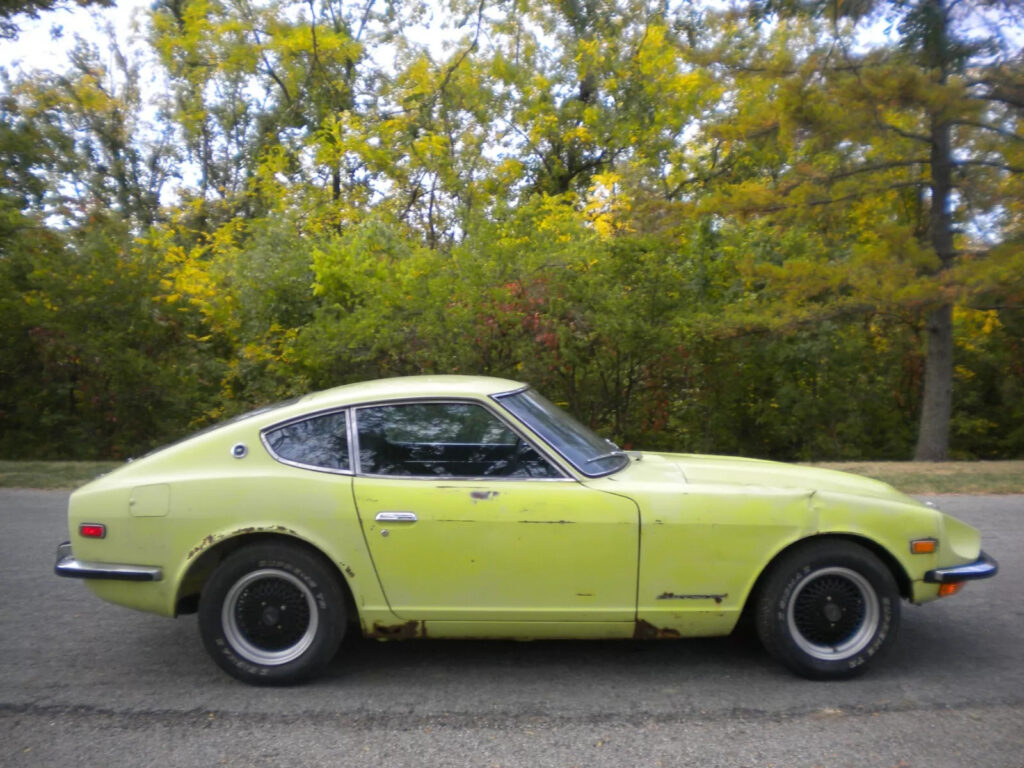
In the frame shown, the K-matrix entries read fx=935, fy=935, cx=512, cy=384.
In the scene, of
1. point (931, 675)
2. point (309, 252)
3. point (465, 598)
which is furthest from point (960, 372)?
point (465, 598)

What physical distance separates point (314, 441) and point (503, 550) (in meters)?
1.09

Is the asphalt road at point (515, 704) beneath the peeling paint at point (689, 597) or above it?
beneath

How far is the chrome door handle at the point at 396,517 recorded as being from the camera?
436 cm

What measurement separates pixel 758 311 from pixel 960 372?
5331mm

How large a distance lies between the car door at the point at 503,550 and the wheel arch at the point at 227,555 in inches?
9.1

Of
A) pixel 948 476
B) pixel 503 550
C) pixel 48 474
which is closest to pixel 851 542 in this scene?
pixel 503 550

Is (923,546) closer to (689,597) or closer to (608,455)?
(689,597)

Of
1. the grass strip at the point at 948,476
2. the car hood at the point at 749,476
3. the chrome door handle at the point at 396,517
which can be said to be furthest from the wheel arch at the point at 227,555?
the grass strip at the point at 948,476

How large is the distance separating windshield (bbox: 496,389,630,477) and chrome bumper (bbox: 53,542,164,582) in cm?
186

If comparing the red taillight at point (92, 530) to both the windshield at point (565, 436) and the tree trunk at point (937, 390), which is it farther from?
the tree trunk at point (937, 390)

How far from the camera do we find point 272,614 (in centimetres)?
443

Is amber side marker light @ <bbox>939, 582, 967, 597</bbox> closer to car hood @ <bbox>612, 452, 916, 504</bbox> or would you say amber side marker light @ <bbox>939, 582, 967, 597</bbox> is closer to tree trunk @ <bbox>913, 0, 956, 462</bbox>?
car hood @ <bbox>612, 452, 916, 504</bbox>

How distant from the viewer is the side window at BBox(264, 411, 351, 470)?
14.9ft

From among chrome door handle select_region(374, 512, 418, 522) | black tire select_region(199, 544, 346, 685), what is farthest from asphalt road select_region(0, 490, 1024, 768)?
chrome door handle select_region(374, 512, 418, 522)
